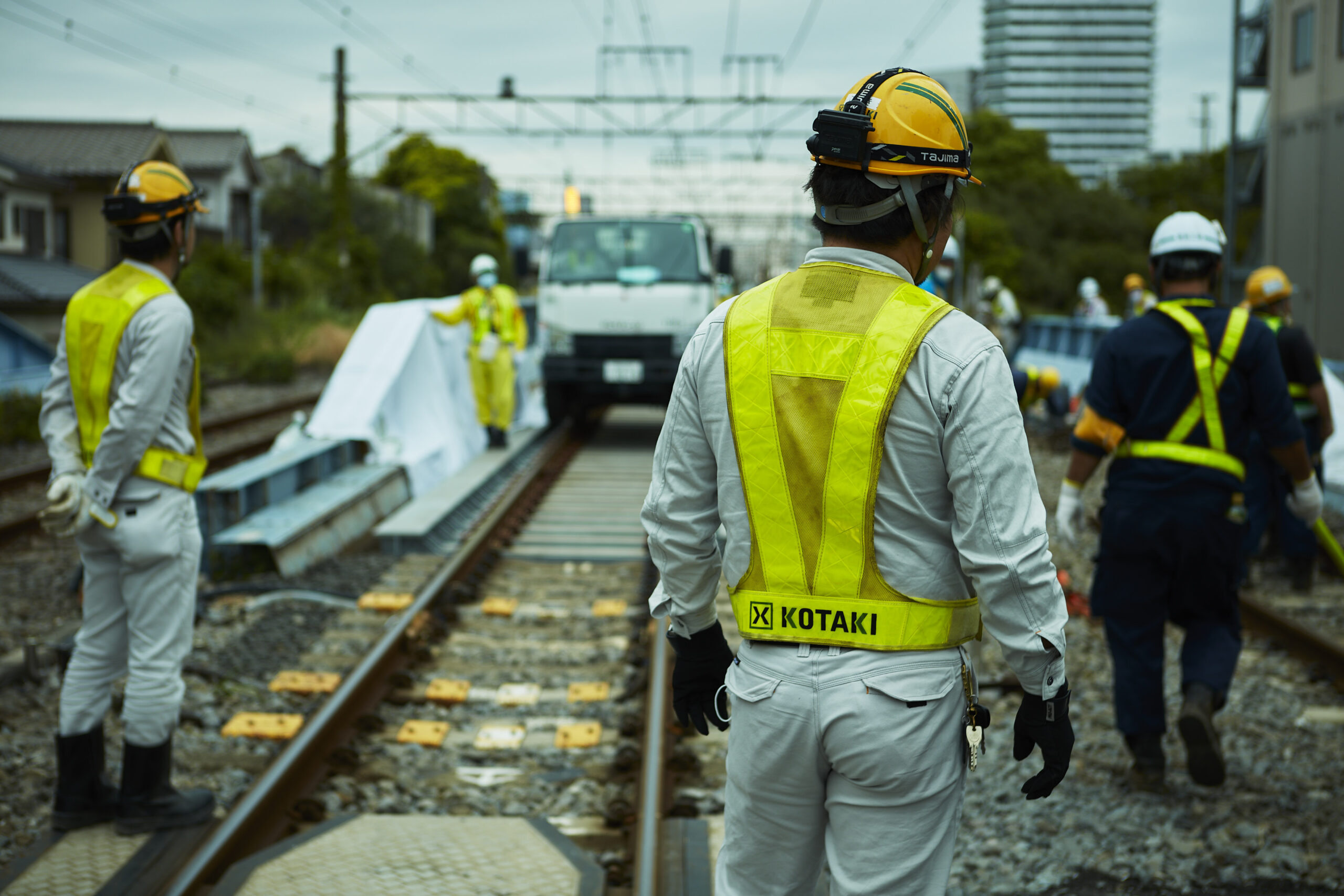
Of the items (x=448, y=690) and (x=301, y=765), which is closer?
(x=301, y=765)

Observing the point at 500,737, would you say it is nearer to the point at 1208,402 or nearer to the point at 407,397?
the point at 1208,402

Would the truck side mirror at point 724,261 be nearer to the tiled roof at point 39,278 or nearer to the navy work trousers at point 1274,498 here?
the navy work trousers at point 1274,498

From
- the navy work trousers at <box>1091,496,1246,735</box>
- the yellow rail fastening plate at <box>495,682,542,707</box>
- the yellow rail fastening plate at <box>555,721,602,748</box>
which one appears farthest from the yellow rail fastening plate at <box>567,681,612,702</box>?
the navy work trousers at <box>1091,496,1246,735</box>

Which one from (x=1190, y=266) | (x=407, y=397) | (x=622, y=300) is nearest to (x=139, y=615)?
(x=1190, y=266)

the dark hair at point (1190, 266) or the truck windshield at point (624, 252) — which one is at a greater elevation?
the truck windshield at point (624, 252)

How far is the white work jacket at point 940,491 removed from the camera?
7.06 ft

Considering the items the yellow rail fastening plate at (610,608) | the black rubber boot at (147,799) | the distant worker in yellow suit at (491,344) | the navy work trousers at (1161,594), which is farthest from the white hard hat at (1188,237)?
the distant worker in yellow suit at (491,344)

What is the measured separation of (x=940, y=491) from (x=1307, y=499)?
3.11 meters

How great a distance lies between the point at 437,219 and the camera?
66.2 meters

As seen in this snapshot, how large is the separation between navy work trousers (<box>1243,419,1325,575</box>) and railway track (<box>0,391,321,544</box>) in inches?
360

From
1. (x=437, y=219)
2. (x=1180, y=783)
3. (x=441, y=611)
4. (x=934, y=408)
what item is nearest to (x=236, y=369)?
(x=441, y=611)

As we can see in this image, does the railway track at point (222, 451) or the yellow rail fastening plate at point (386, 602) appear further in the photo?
the railway track at point (222, 451)

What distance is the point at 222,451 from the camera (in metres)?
14.2

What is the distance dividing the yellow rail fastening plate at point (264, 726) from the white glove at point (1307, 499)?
4001 mm
